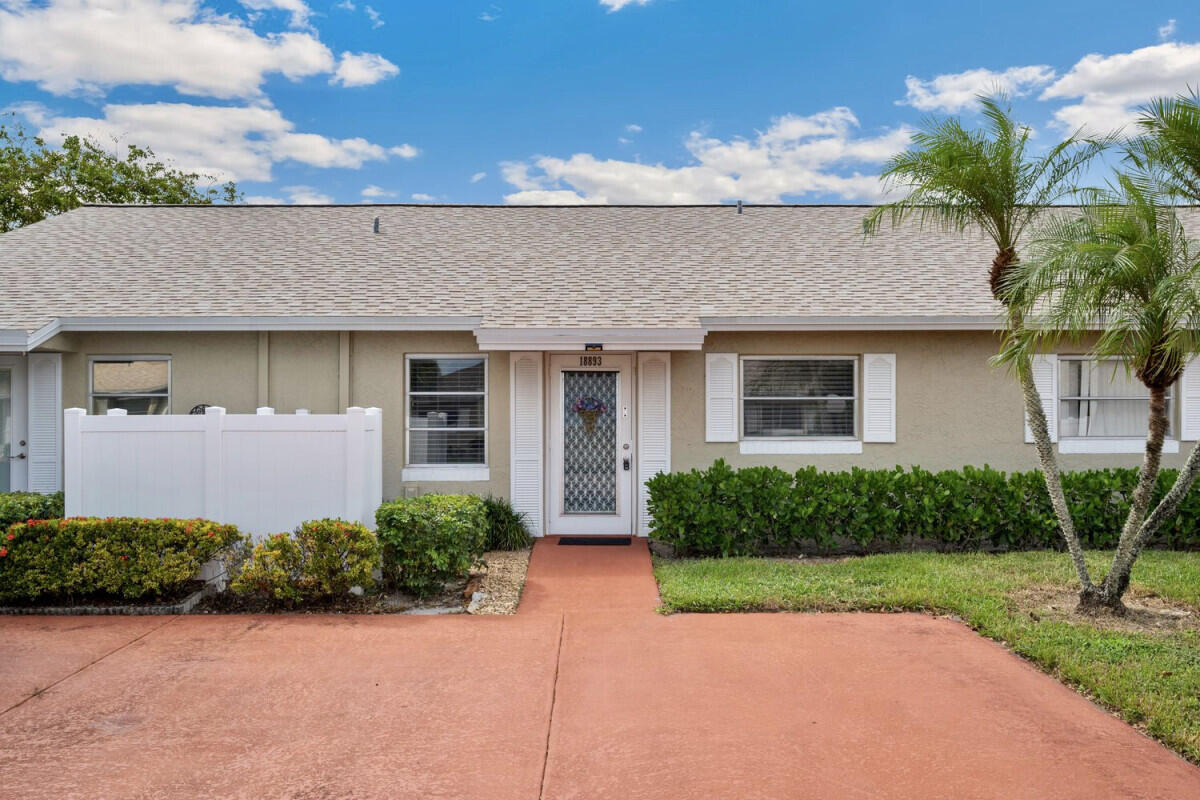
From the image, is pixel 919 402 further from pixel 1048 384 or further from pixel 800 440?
pixel 1048 384

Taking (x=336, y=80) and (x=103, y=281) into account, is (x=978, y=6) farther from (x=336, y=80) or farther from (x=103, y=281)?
(x=103, y=281)

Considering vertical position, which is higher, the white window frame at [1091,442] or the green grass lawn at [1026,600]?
the white window frame at [1091,442]

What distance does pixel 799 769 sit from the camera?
3.97 m

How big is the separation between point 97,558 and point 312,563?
1.85 meters

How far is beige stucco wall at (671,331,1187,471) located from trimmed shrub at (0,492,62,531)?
7.21 meters

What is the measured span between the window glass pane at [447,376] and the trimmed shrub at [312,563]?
3590 mm

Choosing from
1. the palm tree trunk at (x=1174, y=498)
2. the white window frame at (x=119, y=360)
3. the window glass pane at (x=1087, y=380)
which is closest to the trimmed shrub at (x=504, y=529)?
the white window frame at (x=119, y=360)

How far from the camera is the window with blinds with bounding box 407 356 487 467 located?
1034 centimetres

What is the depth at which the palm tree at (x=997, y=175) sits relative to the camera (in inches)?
260

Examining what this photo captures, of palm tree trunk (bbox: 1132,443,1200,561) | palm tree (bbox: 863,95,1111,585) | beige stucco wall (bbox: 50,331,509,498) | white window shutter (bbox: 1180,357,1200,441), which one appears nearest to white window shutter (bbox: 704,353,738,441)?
beige stucco wall (bbox: 50,331,509,498)

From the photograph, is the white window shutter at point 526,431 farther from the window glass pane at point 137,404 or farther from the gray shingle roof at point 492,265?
the window glass pane at point 137,404

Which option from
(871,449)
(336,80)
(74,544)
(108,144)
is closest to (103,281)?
(74,544)

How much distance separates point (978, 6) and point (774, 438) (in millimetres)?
8390

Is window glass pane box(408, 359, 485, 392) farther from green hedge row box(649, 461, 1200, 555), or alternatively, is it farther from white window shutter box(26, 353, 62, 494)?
white window shutter box(26, 353, 62, 494)
